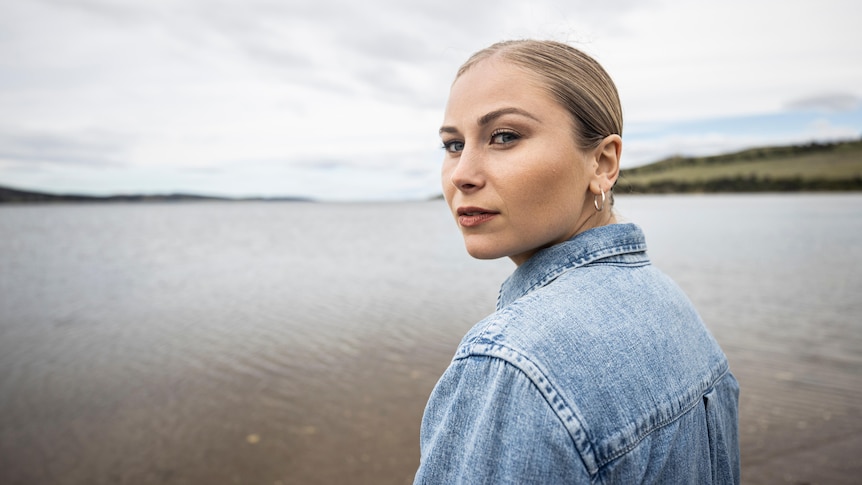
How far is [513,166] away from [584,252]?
33cm

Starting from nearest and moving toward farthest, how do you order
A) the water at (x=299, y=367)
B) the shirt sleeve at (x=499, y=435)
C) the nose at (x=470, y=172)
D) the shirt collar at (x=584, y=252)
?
the shirt sleeve at (x=499, y=435), the shirt collar at (x=584, y=252), the nose at (x=470, y=172), the water at (x=299, y=367)

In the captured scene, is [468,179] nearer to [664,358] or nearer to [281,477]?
[664,358]

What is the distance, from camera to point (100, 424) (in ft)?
24.0

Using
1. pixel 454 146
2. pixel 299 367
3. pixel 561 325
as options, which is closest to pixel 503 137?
pixel 454 146

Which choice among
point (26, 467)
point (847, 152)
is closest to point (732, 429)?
point (26, 467)

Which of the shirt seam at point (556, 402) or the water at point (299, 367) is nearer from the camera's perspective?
the shirt seam at point (556, 402)

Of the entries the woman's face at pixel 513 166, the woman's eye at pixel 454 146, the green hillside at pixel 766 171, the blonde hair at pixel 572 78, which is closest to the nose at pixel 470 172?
the woman's face at pixel 513 166

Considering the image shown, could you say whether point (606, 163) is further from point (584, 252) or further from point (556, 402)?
point (556, 402)

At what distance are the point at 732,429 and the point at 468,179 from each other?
4.20 feet

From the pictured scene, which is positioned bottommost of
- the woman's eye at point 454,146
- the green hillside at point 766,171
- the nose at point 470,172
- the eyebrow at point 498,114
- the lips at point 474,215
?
the lips at point 474,215

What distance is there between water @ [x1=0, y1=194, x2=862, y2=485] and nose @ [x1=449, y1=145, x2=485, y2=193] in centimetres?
508

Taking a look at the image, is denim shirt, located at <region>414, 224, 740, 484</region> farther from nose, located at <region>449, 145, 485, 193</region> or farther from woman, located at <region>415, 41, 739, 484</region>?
nose, located at <region>449, 145, 485, 193</region>

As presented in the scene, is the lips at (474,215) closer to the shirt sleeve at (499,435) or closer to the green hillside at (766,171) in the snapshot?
the shirt sleeve at (499,435)

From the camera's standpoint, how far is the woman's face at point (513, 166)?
1544 millimetres
